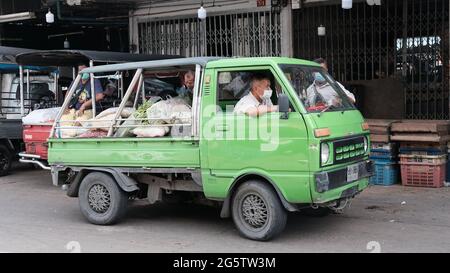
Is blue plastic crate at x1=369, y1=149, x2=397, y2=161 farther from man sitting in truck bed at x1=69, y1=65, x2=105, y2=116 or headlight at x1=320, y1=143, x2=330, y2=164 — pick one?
man sitting in truck bed at x1=69, y1=65, x2=105, y2=116

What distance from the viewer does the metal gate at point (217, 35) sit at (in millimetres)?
11414

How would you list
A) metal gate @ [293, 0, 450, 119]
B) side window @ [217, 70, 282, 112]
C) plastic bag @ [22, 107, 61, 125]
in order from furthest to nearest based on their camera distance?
1. metal gate @ [293, 0, 450, 119]
2. plastic bag @ [22, 107, 61, 125]
3. side window @ [217, 70, 282, 112]

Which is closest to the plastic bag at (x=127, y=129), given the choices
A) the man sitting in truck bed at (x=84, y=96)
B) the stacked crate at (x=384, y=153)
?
the man sitting in truck bed at (x=84, y=96)

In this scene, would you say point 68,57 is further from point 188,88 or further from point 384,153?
point 384,153

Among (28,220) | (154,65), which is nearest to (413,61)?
(154,65)

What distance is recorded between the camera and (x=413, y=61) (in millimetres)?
10109

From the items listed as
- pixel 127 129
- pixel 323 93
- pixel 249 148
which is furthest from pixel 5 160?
pixel 323 93

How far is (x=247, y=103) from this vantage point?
573 centimetres

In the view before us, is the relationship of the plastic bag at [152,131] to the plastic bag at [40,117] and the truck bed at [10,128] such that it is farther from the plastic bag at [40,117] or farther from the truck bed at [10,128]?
the truck bed at [10,128]

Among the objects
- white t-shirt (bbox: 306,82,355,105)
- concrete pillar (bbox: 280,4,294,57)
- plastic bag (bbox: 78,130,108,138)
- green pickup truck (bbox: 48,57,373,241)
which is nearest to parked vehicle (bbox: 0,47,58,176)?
plastic bag (bbox: 78,130,108,138)

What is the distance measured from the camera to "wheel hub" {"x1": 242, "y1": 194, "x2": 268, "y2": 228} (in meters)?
5.66

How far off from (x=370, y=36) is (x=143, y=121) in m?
5.74

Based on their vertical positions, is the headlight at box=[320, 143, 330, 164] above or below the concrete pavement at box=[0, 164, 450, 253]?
above
